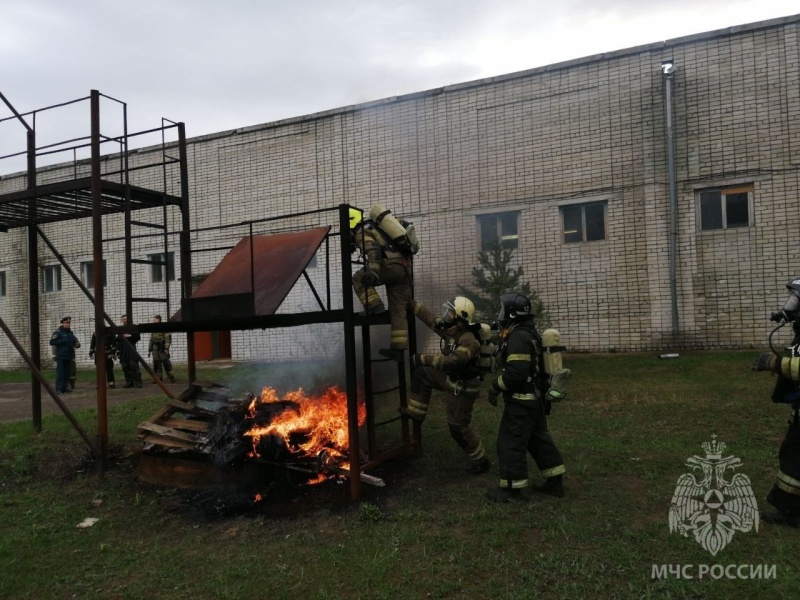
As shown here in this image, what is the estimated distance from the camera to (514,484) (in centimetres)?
478

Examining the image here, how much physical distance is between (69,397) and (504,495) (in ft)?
36.0

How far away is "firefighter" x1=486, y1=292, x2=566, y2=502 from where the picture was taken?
482 centimetres

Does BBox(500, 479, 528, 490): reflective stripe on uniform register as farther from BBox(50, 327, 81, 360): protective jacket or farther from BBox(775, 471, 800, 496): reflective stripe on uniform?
BBox(50, 327, 81, 360): protective jacket

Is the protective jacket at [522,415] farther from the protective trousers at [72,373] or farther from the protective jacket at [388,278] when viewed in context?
the protective trousers at [72,373]

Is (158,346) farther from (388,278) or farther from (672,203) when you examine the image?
(672,203)

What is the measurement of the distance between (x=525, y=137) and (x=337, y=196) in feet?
17.5

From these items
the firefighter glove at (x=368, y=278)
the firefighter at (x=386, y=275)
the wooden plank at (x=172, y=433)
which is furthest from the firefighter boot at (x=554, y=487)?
the wooden plank at (x=172, y=433)

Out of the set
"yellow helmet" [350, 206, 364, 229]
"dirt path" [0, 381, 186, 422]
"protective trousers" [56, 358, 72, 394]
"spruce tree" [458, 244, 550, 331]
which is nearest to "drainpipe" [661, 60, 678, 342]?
"spruce tree" [458, 244, 550, 331]

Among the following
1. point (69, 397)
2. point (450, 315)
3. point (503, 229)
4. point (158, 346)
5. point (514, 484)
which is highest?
point (503, 229)

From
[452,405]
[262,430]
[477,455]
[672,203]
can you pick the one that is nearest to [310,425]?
[262,430]

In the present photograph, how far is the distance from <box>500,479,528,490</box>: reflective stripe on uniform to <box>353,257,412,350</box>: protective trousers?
160 centimetres

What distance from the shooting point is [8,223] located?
25.4 ft

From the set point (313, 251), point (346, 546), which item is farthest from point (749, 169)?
point (346, 546)

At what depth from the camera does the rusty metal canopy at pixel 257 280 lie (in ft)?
16.8
